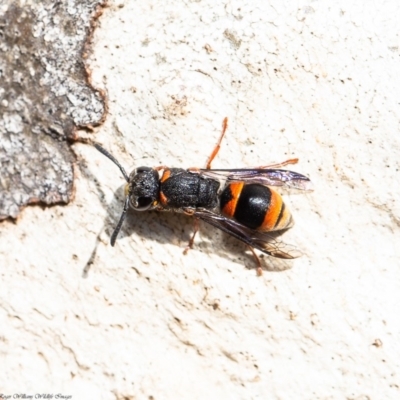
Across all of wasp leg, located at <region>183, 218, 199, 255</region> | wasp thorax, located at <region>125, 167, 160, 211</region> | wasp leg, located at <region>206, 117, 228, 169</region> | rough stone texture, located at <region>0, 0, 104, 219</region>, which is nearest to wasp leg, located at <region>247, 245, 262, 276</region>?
wasp leg, located at <region>183, 218, 199, 255</region>

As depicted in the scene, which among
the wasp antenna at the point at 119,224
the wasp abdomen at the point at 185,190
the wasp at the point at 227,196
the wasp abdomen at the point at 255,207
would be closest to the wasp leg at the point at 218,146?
the wasp at the point at 227,196

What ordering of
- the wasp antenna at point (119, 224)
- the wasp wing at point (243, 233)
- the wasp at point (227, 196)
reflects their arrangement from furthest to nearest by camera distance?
the wasp wing at point (243, 233) < the wasp at point (227, 196) < the wasp antenna at point (119, 224)

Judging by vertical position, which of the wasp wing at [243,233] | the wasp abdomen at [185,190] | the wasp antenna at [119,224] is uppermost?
the wasp abdomen at [185,190]

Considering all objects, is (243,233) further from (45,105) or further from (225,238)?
(45,105)

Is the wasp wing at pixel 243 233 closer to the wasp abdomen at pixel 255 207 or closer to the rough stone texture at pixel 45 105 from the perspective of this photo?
the wasp abdomen at pixel 255 207

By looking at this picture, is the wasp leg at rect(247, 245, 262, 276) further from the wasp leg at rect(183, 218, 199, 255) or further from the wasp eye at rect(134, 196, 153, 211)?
the wasp eye at rect(134, 196, 153, 211)

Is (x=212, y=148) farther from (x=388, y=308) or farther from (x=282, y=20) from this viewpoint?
(x=388, y=308)

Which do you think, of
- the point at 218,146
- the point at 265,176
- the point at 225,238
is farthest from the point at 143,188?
the point at 265,176
